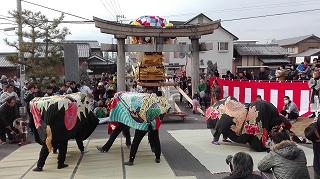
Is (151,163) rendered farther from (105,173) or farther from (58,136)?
(58,136)

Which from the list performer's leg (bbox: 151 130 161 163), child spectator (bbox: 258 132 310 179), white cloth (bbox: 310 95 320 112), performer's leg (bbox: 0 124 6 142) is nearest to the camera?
child spectator (bbox: 258 132 310 179)

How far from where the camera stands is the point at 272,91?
9.97 m

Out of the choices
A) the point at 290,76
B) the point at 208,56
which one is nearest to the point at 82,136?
the point at 290,76

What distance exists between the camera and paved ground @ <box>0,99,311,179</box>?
4926 millimetres

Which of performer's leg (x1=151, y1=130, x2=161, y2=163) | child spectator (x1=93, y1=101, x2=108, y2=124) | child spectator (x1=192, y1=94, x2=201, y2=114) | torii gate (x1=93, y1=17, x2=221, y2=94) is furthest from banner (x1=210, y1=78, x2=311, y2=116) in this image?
performer's leg (x1=151, y1=130, x2=161, y2=163)

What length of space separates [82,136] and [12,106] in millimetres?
2335

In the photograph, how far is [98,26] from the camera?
9977 millimetres

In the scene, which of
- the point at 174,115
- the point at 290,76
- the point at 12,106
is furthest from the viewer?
the point at 290,76

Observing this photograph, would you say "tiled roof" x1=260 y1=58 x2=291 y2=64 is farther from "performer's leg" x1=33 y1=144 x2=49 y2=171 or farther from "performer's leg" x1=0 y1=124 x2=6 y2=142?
"performer's leg" x1=33 y1=144 x2=49 y2=171

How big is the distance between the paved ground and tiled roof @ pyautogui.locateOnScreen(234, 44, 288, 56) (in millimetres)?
21399

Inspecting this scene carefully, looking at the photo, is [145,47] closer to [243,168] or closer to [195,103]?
[195,103]

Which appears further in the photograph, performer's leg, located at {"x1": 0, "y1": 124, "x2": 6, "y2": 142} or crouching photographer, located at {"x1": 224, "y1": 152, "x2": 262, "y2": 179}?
performer's leg, located at {"x1": 0, "y1": 124, "x2": 6, "y2": 142}

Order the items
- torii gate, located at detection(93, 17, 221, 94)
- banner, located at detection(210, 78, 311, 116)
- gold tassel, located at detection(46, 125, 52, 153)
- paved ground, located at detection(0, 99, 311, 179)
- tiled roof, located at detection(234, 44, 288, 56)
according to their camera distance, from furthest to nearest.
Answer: tiled roof, located at detection(234, 44, 288, 56) → torii gate, located at detection(93, 17, 221, 94) → banner, located at detection(210, 78, 311, 116) → gold tassel, located at detection(46, 125, 52, 153) → paved ground, located at detection(0, 99, 311, 179)

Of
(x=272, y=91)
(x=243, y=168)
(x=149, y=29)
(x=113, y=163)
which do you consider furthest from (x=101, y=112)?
(x=243, y=168)
